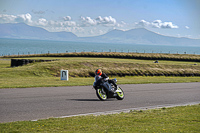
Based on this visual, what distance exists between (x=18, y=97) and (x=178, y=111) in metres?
7.78

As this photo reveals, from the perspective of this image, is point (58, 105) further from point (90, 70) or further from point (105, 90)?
point (90, 70)

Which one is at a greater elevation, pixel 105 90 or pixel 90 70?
pixel 105 90

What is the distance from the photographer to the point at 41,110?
12.2 m

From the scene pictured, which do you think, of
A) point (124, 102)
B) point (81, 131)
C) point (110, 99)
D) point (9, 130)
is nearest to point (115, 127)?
point (81, 131)

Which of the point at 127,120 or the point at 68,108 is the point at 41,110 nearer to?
the point at 68,108

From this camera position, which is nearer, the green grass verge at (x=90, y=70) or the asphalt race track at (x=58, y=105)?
the asphalt race track at (x=58, y=105)

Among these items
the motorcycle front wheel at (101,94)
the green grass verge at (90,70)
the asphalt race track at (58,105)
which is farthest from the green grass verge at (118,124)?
the green grass verge at (90,70)

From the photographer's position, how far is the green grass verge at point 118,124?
27.8 ft

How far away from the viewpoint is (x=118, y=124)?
30.6 ft

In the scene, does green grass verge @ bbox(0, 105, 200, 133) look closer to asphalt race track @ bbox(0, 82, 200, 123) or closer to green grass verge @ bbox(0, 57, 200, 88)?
asphalt race track @ bbox(0, 82, 200, 123)

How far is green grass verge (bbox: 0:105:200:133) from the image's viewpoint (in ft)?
27.8

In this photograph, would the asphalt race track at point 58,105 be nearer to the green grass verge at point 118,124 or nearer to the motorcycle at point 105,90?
the motorcycle at point 105,90

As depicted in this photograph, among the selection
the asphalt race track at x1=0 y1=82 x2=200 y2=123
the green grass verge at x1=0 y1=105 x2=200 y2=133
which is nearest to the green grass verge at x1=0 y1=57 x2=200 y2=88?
the asphalt race track at x1=0 y1=82 x2=200 y2=123

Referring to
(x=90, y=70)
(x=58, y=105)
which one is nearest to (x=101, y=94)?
(x=58, y=105)
